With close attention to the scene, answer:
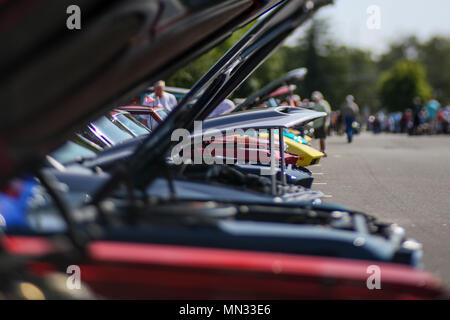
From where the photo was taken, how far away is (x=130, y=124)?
20.3 feet

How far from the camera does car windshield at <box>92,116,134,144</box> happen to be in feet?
18.1

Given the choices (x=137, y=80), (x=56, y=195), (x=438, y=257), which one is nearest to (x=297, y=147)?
(x=438, y=257)

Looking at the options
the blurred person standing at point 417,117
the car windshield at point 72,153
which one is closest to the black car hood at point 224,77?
the car windshield at point 72,153

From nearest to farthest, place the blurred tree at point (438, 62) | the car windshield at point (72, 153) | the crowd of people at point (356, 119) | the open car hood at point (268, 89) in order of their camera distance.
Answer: the car windshield at point (72, 153) → the open car hood at point (268, 89) → the crowd of people at point (356, 119) → the blurred tree at point (438, 62)

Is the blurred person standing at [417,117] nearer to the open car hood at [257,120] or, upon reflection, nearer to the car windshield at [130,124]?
the car windshield at [130,124]

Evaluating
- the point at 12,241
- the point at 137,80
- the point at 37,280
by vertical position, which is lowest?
the point at 37,280

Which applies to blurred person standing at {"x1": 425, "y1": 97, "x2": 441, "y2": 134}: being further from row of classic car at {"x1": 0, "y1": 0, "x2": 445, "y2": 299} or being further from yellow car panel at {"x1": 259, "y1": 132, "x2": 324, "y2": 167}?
row of classic car at {"x1": 0, "y1": 0, "x2": 445, "y2": 299}

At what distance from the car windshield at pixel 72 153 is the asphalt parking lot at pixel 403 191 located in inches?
110

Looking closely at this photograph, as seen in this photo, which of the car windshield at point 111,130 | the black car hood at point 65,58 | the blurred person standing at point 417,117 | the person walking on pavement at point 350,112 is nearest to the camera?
the black car hood at point 65,58

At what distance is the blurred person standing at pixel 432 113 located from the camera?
91.0 ft
